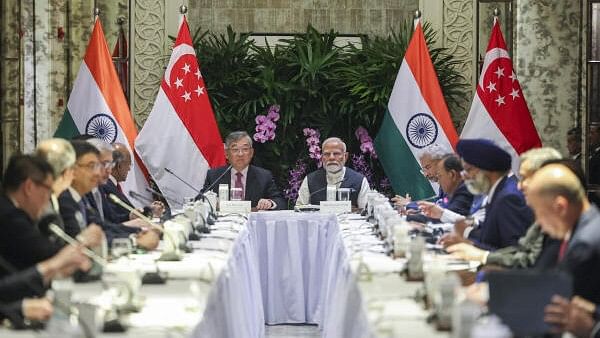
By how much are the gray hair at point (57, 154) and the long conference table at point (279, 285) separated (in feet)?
1.77

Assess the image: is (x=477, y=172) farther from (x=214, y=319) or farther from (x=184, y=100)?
(x=184, y=100)

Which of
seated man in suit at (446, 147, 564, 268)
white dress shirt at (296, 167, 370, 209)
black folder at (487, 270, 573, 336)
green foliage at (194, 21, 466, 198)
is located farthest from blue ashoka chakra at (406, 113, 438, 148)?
black folder at (487, 270, 573, 336)

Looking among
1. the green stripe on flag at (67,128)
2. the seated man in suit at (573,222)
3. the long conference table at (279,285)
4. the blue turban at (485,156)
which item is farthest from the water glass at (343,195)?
the seated man in suit at (573,222)

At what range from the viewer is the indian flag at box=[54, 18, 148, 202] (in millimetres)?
11109

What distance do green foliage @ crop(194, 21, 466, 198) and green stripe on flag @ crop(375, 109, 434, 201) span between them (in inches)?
18.7

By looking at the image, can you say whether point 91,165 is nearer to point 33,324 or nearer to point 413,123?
point 33,324

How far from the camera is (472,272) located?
5816 mm

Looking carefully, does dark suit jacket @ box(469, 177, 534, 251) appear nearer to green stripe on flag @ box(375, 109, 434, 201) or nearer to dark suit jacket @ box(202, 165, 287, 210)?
dark suit jacket @ box(202, 165, 287, 210)

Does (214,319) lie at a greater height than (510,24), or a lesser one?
lesser

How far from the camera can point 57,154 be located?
593cm

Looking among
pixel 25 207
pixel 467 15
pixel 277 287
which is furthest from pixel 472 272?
pixel 467 15

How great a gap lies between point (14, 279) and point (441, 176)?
14.3 ft

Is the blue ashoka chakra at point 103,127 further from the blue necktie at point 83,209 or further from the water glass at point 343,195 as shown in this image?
the blue necktie at point 83,209

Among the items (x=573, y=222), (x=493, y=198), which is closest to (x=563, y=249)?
(x=573, y=222)
